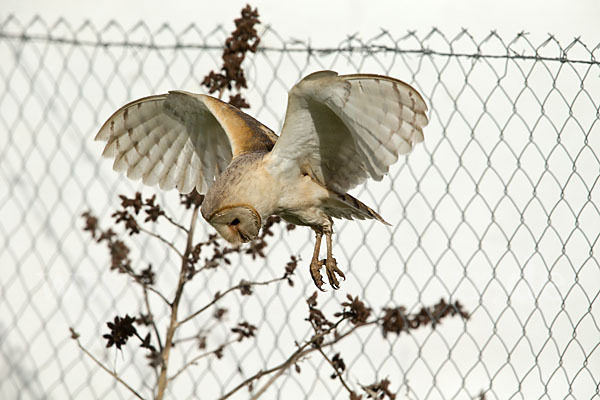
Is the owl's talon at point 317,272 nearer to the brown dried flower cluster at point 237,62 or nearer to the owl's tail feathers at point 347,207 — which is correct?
the owl's tail feathers at point 347,207

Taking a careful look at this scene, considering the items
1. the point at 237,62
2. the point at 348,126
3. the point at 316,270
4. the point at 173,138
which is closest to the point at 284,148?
the point at 348,126

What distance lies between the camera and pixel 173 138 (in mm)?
2027

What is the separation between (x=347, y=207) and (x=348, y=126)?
0.84 feet

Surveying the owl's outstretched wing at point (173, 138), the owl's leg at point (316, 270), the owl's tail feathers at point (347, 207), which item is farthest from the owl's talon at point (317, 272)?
the owl's outstretched wing at point (173, 138)

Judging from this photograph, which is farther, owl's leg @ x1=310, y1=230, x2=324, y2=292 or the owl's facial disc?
owl's leg @ x1=310, y1=230, x2=324, y2=292

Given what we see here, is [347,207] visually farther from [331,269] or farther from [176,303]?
[176,303]

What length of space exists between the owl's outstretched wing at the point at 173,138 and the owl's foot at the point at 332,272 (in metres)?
0.29

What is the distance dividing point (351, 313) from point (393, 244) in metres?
0.97

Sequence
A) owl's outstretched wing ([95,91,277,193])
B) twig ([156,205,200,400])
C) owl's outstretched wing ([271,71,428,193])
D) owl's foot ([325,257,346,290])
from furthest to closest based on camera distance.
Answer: twig ([156,205,200,400])
owl's outstretched wing ([95,91,277,193])
owl's foot ([325,257,346,290])
owl's outstretched wing ([271,71,428,193])

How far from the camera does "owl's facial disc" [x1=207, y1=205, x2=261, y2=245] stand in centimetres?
157

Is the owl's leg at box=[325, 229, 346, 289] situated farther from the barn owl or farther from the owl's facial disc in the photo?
the owl's facial disc

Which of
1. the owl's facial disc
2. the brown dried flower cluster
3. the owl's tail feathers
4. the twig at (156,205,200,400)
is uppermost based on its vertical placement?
the brown dried flower cluster

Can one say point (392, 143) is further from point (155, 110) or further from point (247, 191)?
point (155, 110)

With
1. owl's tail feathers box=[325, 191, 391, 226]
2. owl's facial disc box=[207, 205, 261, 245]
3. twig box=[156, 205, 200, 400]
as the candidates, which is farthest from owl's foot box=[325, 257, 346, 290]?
twig box=[156, 205, 200, 400]
